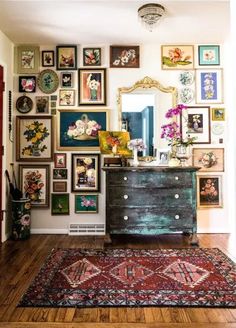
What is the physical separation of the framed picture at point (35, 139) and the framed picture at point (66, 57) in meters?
0.74

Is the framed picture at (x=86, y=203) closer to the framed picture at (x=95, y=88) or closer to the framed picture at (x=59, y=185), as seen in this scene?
the framed picture at (x=59, y=185)

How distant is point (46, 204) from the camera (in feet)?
13.5

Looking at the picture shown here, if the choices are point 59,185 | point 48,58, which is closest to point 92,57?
point 48,58

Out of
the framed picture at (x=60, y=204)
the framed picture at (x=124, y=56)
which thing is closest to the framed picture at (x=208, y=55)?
the framed picture at (x=124, y=56)

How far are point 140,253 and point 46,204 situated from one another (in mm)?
1588

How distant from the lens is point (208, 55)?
4.14 metres

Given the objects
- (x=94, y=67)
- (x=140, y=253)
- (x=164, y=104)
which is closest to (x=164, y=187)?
(x=140, y=253)

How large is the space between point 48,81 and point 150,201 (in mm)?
2161

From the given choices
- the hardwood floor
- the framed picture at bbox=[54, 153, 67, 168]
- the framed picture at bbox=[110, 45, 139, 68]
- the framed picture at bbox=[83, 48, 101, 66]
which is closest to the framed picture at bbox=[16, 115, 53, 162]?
the framed picture at bbox=[54, 153, 67, 168]

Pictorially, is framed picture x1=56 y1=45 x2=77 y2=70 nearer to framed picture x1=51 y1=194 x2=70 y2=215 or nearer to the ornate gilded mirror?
the ornate gilded mirror

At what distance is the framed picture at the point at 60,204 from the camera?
13.6ft

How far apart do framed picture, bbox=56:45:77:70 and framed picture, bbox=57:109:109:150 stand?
618 mm

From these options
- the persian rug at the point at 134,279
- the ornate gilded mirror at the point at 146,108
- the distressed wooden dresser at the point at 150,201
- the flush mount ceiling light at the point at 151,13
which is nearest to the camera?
the persian rug at the point at 134,279

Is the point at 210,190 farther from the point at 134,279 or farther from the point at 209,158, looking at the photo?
the point at 134,279
